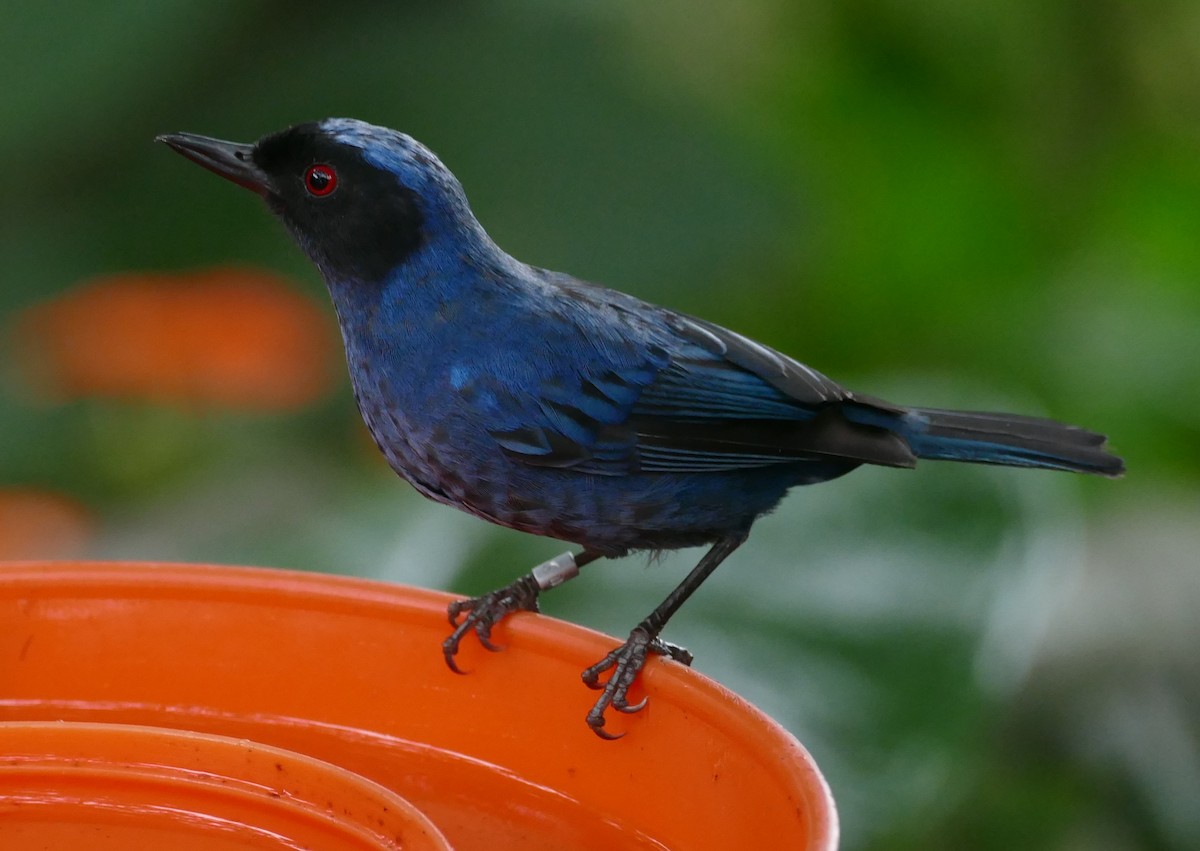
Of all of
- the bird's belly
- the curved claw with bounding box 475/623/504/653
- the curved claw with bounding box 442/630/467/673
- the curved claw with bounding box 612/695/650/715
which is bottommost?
the curved claw with bounding box 442/630/467/673

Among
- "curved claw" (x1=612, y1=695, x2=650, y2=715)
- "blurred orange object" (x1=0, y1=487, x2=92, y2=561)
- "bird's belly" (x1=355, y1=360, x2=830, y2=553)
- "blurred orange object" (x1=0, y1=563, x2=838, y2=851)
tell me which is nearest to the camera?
"curved claw" (x1=612, y1=695, x2=650, y2=715)

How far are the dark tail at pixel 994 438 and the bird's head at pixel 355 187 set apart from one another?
0.90 m

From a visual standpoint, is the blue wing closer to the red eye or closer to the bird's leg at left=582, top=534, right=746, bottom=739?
the bird's leg at left=582, top=534, right=746, bottom=739

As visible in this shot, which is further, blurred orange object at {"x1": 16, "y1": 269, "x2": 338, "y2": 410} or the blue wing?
blurred orange object at {"x1": 16, "y1": 269, "x2": 338, "y2": 410}

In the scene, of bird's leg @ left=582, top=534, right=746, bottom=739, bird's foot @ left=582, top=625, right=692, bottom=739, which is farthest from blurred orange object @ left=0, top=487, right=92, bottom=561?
bird's foot @ left=582, top=625, right=692, bottom=739

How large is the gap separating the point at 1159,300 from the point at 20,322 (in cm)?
443

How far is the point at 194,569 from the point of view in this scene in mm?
2443

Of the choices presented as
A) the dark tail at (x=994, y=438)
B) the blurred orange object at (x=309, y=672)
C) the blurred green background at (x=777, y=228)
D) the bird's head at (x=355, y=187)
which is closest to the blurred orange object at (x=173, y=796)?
the blurred orange object at (x=309, y=672)

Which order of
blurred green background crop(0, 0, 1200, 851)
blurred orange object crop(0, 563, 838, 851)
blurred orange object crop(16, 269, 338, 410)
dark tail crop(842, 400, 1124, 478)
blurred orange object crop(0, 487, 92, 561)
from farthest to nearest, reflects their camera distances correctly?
blurred orange object crop(16, 269, 338, 410) → blurred orange object crop(0, 487, 92, 561) → blurred green background crop(0, 0, 1200, 851) → dark tail crop(842, 400, 1124, 478) → blurred orange object crop(0, 563, 838, 851)

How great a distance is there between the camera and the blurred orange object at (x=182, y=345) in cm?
A: 556

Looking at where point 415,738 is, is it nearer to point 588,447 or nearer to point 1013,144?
point 588,447

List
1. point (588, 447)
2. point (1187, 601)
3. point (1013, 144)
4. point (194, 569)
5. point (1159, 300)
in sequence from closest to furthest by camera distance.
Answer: point (194, 569) → point (588, 447) → point (1187, 601) → point (1159, 300) → point (1013, 144)

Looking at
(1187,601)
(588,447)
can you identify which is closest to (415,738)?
(588,447)

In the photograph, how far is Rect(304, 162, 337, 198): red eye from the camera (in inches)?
119
